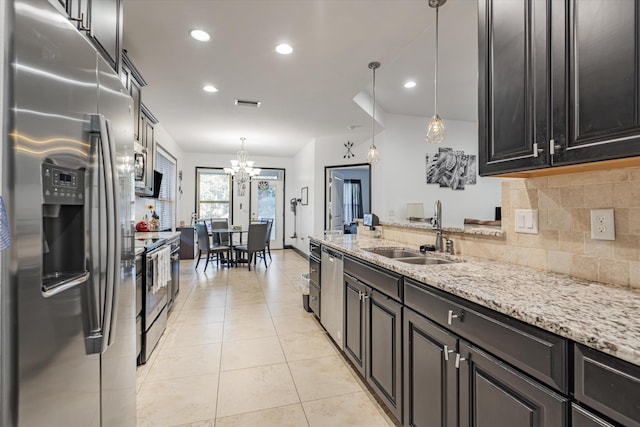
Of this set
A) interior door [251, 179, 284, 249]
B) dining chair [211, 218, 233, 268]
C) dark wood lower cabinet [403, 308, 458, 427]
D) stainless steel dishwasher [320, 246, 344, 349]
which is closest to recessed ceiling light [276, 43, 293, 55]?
stainless steel dishwasher [320, 246, 344, 349]

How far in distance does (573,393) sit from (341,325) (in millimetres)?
1828

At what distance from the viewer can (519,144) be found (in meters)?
1.33

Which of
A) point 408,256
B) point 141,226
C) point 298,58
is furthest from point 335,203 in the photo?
point 408,256

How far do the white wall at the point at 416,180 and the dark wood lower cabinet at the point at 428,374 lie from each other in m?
4.11

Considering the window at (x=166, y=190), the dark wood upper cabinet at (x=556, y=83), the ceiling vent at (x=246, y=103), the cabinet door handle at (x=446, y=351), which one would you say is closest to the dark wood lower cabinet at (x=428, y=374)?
the cabinet door handle at (x=446, y=351)

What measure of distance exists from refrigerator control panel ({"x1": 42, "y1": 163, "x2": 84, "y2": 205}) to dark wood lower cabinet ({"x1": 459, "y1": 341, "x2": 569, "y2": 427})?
1.43 meters

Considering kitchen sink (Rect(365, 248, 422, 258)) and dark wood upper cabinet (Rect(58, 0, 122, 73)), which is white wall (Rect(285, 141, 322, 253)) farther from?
dark wood upper cabinet (Rect(58, 0, 122, 73))

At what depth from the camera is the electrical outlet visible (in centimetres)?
126

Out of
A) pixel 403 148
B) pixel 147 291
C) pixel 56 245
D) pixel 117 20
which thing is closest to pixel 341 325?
pixel 147 291

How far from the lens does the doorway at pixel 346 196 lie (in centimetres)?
672

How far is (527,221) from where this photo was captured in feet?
5.26

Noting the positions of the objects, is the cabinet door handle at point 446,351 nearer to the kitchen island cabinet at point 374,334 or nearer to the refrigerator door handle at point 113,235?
the kitchen island cabinet at point 374,334

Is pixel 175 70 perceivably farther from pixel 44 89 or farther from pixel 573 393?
pixel 573 393

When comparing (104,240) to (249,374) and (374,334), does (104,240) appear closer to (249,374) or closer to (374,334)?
(374,334)
